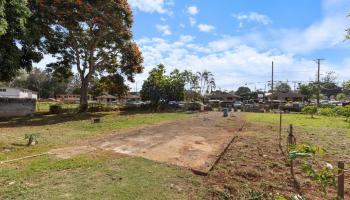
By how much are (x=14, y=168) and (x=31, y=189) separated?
6.14ft

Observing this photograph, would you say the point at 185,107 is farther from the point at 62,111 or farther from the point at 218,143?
the point at 218,143

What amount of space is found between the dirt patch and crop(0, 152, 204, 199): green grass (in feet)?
1.86

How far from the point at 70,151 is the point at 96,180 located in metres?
3.33

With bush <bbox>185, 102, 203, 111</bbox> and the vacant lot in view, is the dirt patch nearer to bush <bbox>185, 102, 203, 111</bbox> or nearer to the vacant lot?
the vacant lot

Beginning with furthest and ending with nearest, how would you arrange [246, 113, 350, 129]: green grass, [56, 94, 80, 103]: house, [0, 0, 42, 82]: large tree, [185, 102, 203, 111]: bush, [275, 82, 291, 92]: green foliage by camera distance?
[275, 82, 291, 92]: green foliage < [56, 94, 80, 103]: house < [185, 102, 203, 111]: bush < [246, 113, 350, 129]: green grass < [0, 0, 42, 82]: large tree

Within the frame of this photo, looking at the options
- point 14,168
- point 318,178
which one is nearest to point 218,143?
point 14,168

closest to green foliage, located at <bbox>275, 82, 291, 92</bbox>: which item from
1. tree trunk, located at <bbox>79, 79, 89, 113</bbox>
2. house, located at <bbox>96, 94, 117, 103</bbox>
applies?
house, located at <bbox>96, 94, 117, 103</bbox>

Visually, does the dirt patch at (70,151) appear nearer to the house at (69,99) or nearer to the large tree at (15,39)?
the large tree at (15,39)

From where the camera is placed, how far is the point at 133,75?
2889 centimetres

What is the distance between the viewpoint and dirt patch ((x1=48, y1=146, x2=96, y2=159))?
27.8 ft

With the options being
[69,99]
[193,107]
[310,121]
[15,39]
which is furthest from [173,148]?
[69,99]

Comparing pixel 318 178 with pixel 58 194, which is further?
pixel 58 194

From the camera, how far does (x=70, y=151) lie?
908 cm

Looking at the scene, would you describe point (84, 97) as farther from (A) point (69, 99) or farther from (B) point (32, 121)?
(A) point (69, 99)
